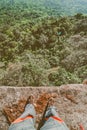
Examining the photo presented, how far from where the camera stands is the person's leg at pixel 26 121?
1968mm

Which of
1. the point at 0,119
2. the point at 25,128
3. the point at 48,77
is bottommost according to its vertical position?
the point at 48,77

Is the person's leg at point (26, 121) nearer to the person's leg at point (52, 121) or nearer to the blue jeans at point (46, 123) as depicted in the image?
the blue jeans at point (46, 123)

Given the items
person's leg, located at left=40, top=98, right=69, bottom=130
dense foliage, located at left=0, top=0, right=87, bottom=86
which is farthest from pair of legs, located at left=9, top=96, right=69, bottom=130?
dense foliage, located at left=0, top=0, right=87, bottom=86

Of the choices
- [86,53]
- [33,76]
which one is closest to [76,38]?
[86,53]

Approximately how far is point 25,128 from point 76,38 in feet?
50.0

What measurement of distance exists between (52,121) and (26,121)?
0.20m

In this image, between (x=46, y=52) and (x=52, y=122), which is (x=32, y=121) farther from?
(x=46, y=52)

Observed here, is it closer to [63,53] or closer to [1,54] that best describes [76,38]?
[63,53]

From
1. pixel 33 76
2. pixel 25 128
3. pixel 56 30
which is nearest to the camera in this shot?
pixel 25 128

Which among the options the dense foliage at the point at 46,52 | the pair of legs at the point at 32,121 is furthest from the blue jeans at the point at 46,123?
the dense foliage at the point at 46,52

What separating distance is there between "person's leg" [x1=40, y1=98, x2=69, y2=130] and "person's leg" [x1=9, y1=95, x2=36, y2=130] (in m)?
0.11

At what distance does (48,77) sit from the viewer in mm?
9438

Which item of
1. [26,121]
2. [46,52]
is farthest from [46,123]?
[46,52]

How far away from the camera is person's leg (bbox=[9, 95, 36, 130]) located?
1.97 metres
